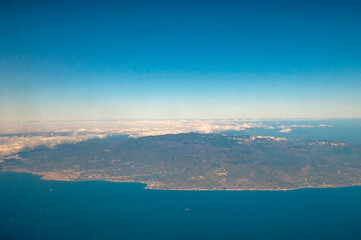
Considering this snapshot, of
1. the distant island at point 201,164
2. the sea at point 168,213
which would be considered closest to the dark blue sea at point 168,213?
the sea at point 168,213

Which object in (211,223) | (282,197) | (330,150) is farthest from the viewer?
(330,150)

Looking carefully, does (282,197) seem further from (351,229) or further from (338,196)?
(351,229)

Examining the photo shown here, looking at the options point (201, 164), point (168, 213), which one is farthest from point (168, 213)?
point (201, 164)

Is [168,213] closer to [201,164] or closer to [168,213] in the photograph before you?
[168,213]

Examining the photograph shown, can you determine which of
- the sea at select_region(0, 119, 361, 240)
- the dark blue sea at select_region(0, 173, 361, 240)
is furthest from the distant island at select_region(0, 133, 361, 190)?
the dark blue sea at select_region(0, 173, 361, 240)

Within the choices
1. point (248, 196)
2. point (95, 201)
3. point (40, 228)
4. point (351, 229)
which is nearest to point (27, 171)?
point (95, 201)

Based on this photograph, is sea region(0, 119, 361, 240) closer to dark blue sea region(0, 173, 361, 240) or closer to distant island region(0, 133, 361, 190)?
dark blue sea region(0, 173, 361, 240)

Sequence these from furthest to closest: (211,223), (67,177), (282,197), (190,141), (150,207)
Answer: (190,141) < (67,177) < (282,197) < (150,207) < (211,223)
